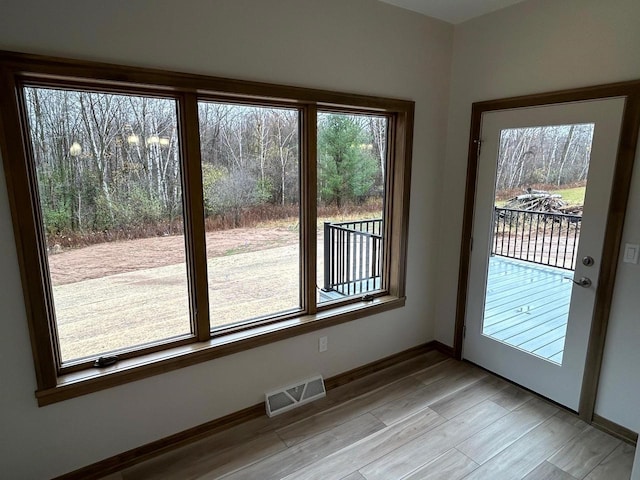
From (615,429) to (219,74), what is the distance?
123 inches

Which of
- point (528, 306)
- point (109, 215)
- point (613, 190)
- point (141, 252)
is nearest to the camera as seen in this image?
point (109, 215)

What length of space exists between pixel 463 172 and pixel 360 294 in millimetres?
1264

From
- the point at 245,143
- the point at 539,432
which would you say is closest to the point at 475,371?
the point at 539,432

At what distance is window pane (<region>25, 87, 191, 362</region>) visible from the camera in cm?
174

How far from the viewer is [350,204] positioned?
2.77m

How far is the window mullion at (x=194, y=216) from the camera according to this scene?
1979 mm

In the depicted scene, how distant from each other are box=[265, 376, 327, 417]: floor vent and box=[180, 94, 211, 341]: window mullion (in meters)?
0.65

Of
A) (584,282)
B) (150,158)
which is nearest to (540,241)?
(584,282)

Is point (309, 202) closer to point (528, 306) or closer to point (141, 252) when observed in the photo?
point (141, 252)

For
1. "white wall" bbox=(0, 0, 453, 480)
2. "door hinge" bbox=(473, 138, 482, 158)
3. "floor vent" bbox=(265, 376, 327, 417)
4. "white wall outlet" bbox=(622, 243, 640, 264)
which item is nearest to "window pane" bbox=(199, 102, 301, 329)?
"white wall" bbox=(0, 0, 453, 480)

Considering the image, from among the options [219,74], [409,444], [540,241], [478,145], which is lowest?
[409,444]

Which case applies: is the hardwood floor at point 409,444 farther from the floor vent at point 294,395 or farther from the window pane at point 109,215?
the window pane at point 109,215

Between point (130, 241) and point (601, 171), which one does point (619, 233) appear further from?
point (130, 241)

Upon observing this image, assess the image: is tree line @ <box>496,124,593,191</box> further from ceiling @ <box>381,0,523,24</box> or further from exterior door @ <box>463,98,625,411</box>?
ceiling @ <box>381,0,523,24</box>
